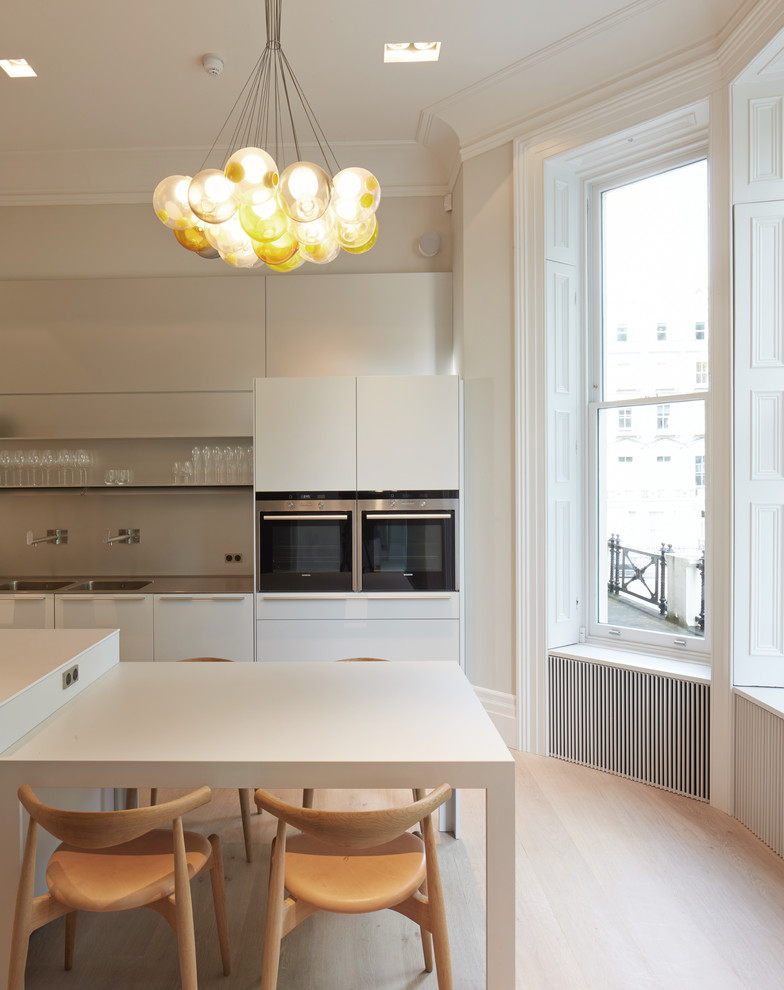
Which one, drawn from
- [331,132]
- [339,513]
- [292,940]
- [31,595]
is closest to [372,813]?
[292,940]

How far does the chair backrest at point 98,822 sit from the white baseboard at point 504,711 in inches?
88.8

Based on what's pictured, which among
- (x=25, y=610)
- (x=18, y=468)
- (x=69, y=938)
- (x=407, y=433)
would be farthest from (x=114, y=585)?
(x=69, y=938)

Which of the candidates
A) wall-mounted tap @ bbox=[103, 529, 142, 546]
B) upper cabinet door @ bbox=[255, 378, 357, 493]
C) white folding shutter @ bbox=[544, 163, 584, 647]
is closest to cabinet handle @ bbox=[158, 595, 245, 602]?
upper cabinet door @ bbox=[255, 378, 357, 493]

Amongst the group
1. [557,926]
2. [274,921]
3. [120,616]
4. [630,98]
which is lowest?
[557,926]

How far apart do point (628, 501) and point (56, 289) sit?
142 inches

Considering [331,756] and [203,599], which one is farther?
[203,599]

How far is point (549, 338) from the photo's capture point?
3.31m

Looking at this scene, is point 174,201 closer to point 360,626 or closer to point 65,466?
point 360,626

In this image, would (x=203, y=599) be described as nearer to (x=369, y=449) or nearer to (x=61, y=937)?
(x=369, y=449)

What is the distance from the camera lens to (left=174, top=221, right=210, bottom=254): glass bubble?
2052 millimetres

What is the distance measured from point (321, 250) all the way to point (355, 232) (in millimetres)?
156

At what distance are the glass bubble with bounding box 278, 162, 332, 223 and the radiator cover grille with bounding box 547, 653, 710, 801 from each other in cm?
247

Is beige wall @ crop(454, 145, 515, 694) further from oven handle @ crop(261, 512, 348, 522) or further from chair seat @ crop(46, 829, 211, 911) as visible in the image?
chair seat @ crop(46, 829, 211, 911)

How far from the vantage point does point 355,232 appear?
6.22 feet
